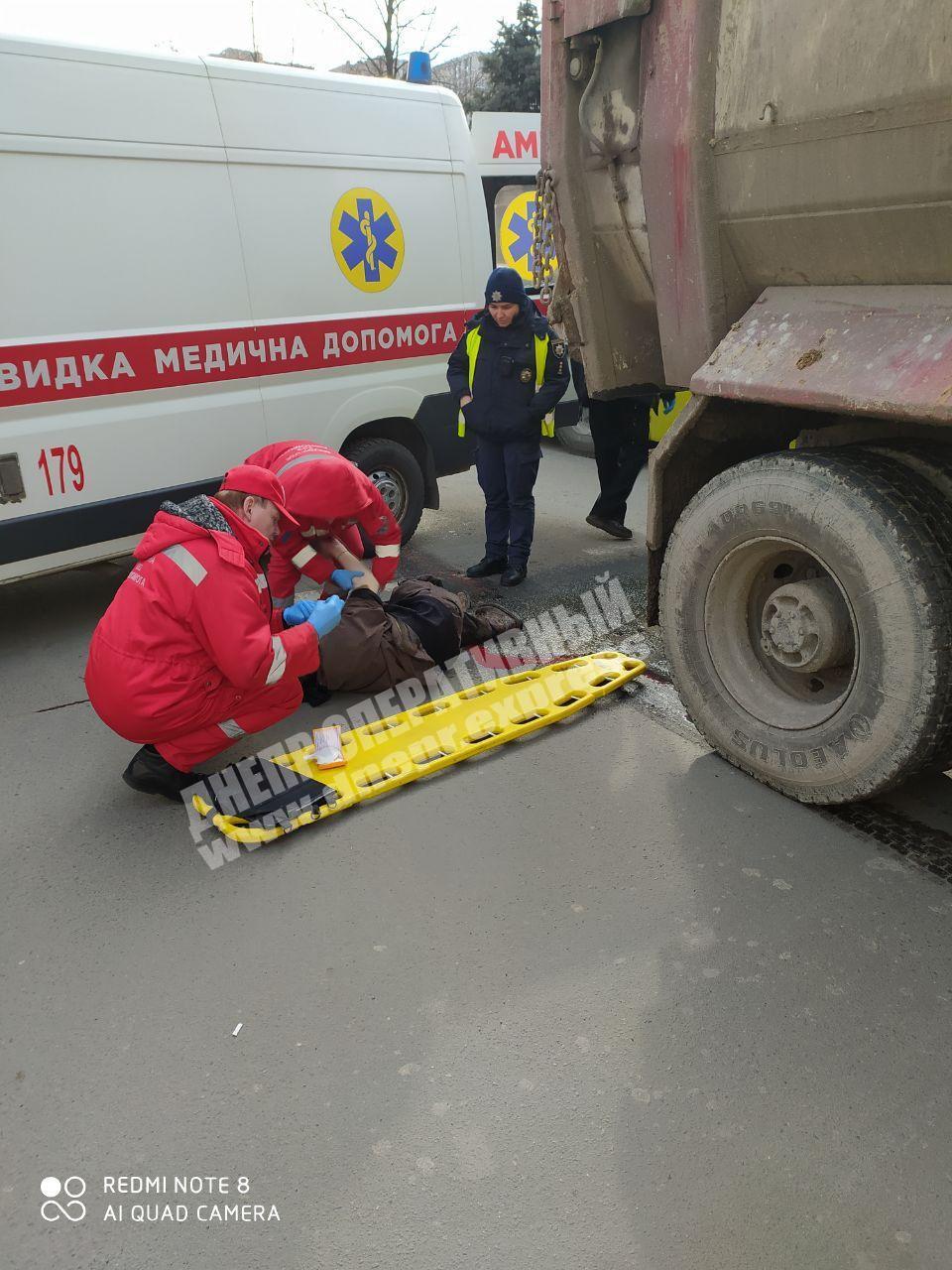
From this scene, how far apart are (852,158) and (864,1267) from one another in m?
2.50

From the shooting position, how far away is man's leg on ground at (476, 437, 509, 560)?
533 centimetres

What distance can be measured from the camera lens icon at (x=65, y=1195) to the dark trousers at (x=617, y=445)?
15.9ft

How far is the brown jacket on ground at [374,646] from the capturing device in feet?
12.7

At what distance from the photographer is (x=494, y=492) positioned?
213 inches

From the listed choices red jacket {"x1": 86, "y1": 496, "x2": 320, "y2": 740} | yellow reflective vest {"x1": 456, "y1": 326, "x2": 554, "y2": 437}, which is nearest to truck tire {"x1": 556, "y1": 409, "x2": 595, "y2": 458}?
yellow reflective vest {"x1": 456, "y1": 326, "x2": 554, "y2": 437}

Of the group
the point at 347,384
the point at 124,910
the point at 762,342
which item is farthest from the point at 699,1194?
the point at 347,384

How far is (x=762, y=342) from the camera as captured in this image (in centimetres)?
278

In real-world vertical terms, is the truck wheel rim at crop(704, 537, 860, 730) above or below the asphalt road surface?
above

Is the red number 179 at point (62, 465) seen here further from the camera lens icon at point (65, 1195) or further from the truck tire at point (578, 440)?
the truck tire at point (578, 440)

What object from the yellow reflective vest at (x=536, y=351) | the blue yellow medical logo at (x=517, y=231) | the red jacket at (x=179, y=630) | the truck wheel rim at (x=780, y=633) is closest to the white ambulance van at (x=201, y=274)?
the yellow reflective vest at (x=536, y=351)

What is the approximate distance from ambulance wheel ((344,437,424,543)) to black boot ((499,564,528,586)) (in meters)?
0.76

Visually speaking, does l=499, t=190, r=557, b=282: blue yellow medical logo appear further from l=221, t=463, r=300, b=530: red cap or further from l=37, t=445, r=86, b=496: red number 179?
l=221, t=463, r=300, b=530: red cap

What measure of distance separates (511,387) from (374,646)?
193 cm

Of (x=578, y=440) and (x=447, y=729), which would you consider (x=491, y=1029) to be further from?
(x=578, y=440)
